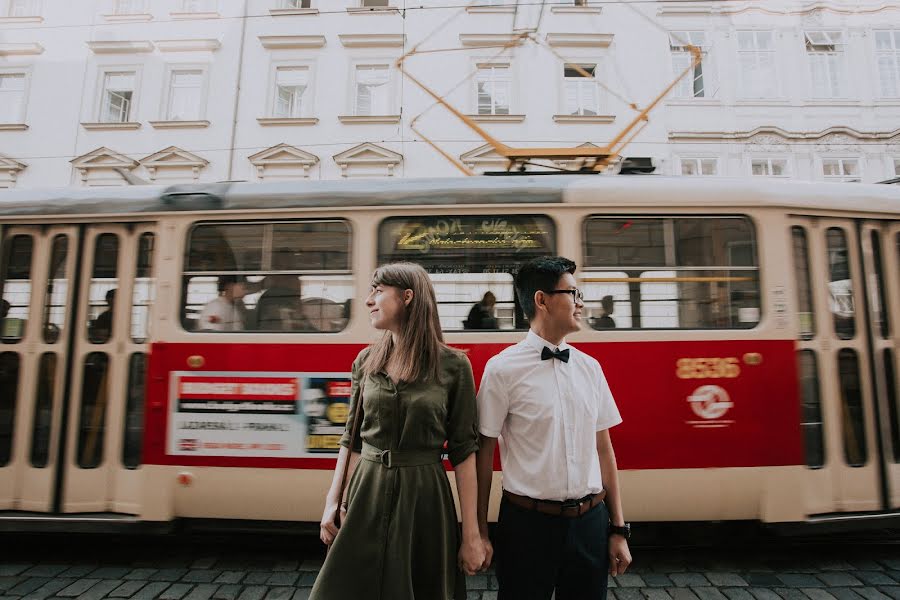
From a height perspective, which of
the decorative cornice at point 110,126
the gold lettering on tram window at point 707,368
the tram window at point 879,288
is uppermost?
the decorative cornice at point 110,126

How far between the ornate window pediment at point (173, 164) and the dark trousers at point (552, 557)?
539 inches

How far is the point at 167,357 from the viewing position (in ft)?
11.9

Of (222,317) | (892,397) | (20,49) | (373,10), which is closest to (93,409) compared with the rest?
(222,317)

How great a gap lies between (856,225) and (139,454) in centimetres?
609

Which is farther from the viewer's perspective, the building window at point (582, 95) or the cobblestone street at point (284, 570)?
the building window at point (582, 95)

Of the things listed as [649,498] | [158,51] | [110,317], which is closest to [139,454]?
[110,317]

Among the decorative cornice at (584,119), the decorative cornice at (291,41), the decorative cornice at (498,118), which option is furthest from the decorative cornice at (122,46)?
the decorative cornice at (584,119)

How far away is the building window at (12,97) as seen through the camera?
43.9ft

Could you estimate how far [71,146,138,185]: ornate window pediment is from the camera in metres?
12.7

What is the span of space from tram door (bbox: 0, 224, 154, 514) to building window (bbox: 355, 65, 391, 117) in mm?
10209

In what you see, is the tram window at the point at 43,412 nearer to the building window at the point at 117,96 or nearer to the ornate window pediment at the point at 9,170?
the building window at the point at 117,96

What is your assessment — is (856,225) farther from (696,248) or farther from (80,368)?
(80,368)

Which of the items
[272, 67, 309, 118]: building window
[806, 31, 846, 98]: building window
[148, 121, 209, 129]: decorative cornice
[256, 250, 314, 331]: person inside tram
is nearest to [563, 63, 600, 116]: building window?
[806, 31, 846, 98]: building window

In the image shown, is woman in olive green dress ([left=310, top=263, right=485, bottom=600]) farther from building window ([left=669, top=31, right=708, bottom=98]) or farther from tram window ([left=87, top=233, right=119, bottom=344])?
building window ([left=669, top=31, right=708, bottom=98])
